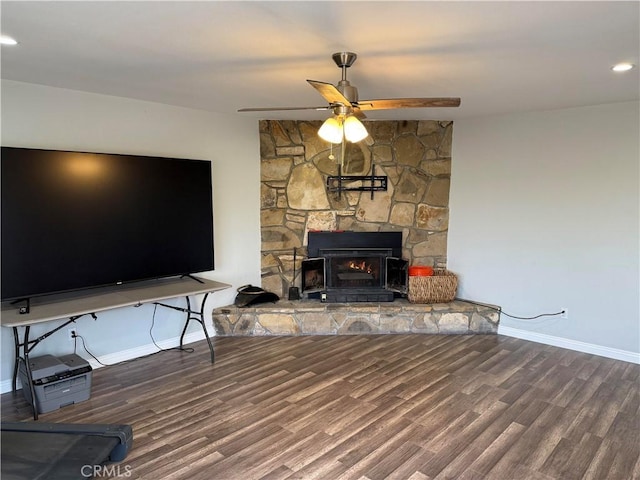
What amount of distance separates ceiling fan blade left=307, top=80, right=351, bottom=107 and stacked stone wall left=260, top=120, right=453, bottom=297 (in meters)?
2.27

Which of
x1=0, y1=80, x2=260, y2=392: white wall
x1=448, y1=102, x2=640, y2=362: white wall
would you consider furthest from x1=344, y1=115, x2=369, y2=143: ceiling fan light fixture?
x1=448, y1=102, x2=640, y2=362: white wall

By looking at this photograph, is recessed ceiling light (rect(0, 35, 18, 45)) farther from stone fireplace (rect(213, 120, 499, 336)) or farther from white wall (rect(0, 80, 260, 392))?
stone fireplace (rect(213, 120, 499, 336))

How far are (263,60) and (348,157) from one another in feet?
7.49

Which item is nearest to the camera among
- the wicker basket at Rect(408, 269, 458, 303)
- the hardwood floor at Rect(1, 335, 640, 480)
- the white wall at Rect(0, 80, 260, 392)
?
the hardwood floor at Rect(1, 335, 640, 480)

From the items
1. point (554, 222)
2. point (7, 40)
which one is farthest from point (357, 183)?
point (7, 40)

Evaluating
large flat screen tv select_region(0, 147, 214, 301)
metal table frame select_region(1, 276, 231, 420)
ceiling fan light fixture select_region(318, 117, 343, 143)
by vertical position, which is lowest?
metal table frame select_region(1, 276, 231, 420)

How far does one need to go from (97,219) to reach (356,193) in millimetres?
2685

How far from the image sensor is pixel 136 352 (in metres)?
3.87

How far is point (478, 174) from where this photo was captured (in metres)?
4.64

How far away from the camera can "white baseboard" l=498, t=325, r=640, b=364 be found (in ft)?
12.7

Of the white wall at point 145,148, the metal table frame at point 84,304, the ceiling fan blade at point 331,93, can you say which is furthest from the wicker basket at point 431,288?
the ceiling fan blade at point 331,93

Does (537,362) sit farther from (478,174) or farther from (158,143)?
(158,143)

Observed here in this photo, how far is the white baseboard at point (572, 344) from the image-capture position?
3.88m

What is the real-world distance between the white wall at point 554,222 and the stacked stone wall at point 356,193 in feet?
0.71
